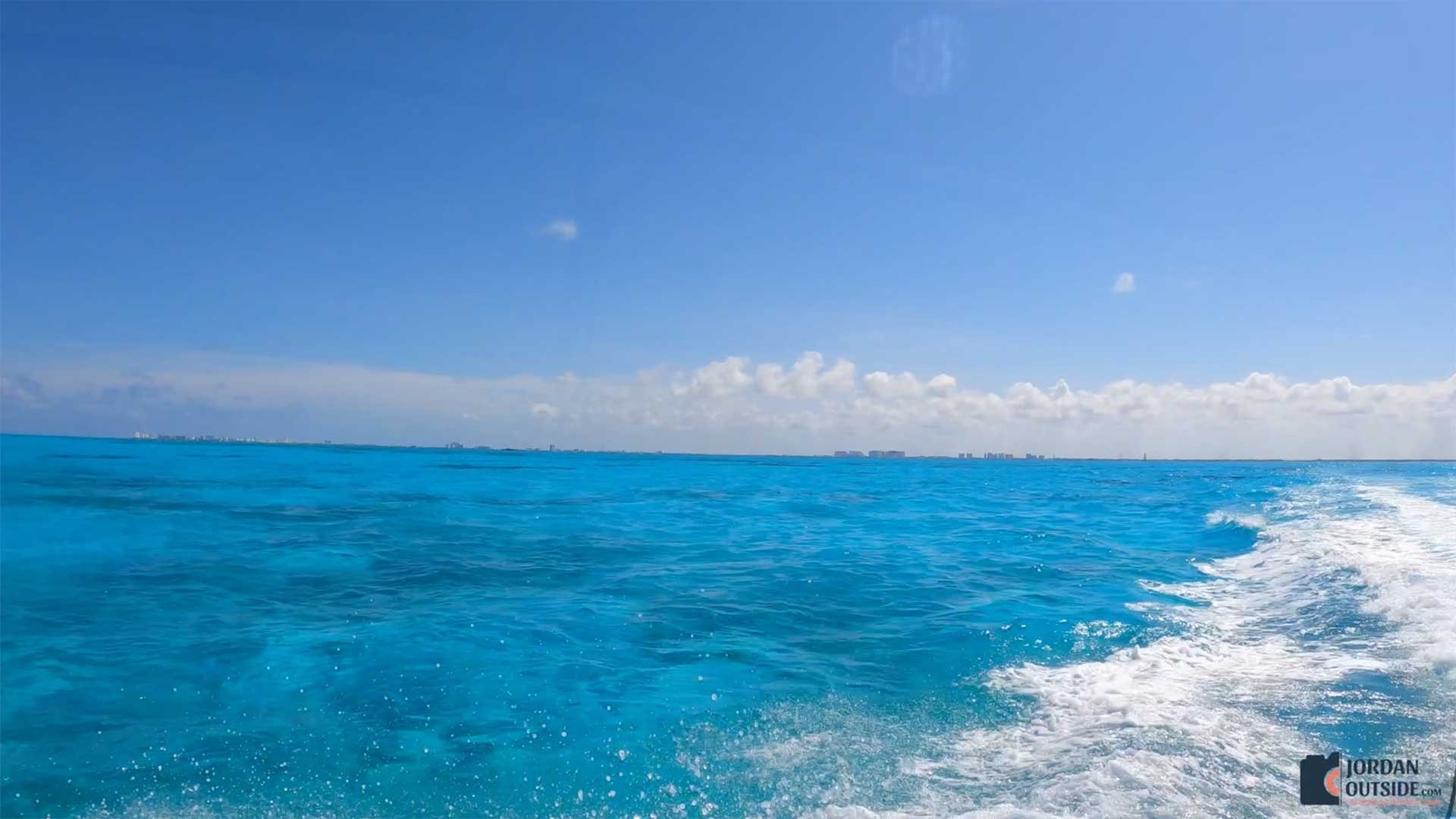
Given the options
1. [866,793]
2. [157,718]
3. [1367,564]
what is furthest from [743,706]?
[1367,564]

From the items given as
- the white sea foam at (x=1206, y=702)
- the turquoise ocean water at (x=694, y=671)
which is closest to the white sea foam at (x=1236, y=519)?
the turquoise ocean water at (x=694, y=671)

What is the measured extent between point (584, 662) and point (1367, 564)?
1580cm

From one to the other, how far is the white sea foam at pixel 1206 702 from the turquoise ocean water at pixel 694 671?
0.04m

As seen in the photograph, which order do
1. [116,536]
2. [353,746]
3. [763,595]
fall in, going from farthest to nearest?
1. [116,536]
2. [763,595]
3. [353,746]

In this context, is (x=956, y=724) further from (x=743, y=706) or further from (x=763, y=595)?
(x=763, y=595)

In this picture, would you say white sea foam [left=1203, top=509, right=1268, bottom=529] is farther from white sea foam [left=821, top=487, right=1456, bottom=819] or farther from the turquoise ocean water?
white sea foam [left=821, top=487, right=1456, bottom=819]

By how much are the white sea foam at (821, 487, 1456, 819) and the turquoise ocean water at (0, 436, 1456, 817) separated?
0.14ft

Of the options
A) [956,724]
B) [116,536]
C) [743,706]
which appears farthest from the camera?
[116,536]

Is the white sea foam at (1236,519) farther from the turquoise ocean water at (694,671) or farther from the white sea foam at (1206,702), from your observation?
the white sea foam at (1206,702)

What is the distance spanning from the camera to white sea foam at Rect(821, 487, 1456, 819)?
18.6 feet

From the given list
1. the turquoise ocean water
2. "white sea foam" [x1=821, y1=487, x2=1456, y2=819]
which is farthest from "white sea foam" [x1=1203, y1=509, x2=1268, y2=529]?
"white sea foam" [x1=821, y1=487, x2=1456, y2=819]

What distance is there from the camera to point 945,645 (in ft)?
33.2

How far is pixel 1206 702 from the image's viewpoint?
7652mm

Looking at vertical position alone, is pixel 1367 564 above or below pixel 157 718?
above
